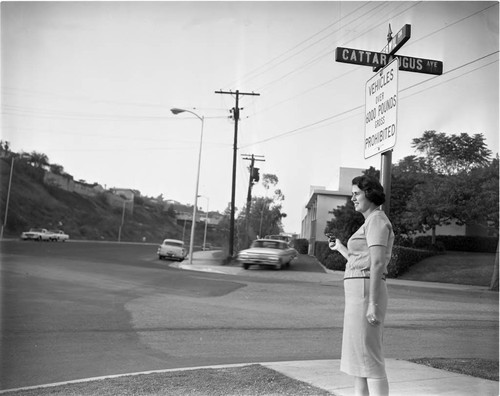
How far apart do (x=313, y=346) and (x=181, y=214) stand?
50.5ft

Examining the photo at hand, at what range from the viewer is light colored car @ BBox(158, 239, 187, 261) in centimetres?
2670

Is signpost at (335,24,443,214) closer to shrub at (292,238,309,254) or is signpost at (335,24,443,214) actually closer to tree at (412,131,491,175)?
tree at (412,131,491,175)

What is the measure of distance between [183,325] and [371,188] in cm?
576

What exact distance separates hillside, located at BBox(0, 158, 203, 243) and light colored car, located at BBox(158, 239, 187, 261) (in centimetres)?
32

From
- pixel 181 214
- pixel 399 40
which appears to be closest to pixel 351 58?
pixel 399 40

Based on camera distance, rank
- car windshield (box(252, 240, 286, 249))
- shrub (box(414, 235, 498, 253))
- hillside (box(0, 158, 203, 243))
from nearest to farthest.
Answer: car windshield (box(252, 240, 286, 249)), hillside (box(0, 158, 203, 243)), shrub (box(414, 235, 498, 253))

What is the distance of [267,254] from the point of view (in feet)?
70.0

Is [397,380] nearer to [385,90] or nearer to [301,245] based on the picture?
[385,90]

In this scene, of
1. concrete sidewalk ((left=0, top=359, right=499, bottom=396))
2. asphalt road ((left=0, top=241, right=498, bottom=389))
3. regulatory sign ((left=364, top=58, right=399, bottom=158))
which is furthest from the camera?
asphalt road ((left=0, top=241, right=498, bottom=389))

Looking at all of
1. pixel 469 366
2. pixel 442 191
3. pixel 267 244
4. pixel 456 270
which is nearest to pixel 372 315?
pixel 469 366

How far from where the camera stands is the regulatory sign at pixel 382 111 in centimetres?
375

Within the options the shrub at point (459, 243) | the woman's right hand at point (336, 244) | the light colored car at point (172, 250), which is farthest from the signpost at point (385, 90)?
the shrub at point (459, 243)

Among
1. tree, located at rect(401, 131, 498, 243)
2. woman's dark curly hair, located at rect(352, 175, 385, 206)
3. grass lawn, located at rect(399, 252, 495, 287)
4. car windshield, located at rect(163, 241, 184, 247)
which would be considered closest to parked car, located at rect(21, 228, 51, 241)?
car windshield, located at rect(163, 241, 184, 247)

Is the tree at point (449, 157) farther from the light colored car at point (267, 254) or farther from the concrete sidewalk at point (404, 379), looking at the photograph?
the concrete sidewalk at point (404, 379)
